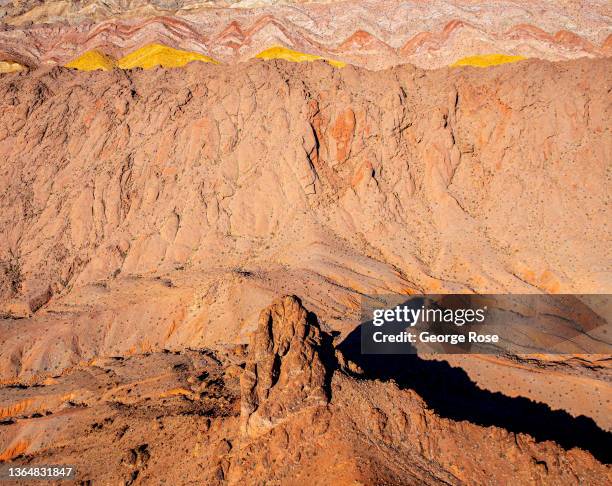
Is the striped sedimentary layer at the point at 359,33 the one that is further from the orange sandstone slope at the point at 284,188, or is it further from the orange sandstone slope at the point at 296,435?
the orange sandstone slope at the point at 296,435

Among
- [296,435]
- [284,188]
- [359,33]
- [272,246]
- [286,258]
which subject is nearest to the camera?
[296,435]

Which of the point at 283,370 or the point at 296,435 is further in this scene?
the point at 283,370

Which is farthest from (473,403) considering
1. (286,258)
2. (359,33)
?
(359,33)

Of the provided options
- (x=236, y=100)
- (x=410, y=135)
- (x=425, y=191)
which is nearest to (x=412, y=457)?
(x=425, y=191)

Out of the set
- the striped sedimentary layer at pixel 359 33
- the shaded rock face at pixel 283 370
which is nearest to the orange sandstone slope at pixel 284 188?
the shaded rock face at pixel 283 370

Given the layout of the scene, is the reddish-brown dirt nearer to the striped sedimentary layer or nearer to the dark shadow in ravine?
the dark shadow in ravine

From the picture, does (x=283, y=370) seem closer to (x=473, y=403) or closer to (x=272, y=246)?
(x=473, y=403)

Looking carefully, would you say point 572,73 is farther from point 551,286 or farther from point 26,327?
point 26,327
